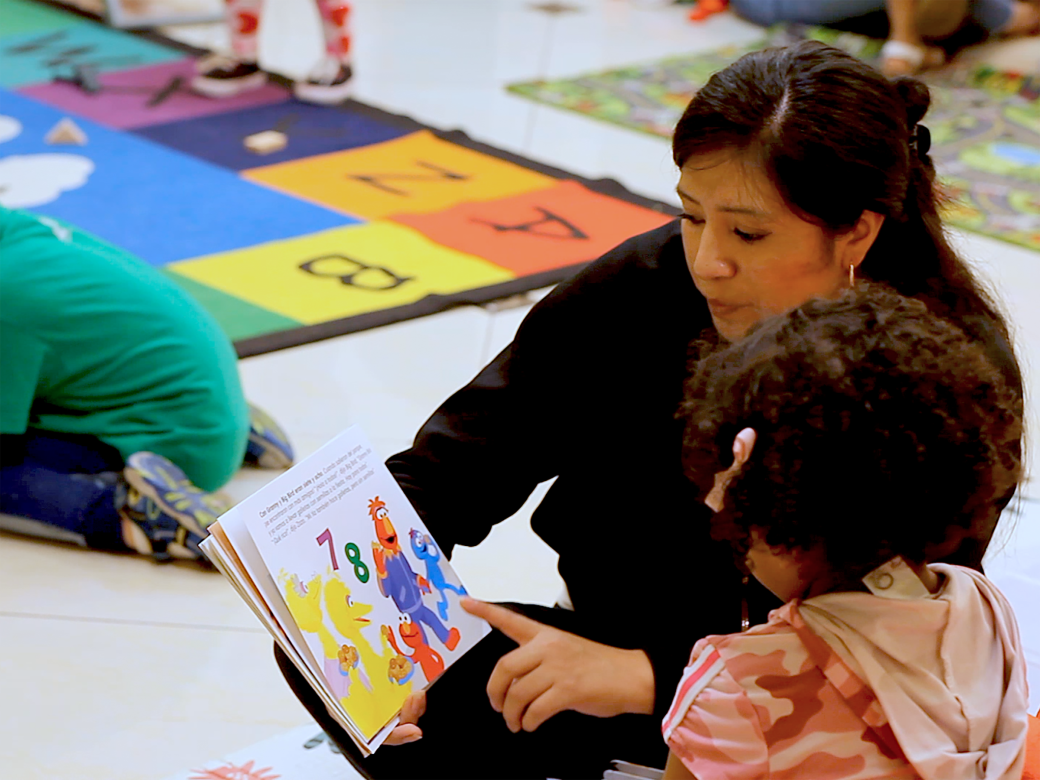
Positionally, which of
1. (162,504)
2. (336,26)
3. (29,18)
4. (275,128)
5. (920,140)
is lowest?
(29,18)

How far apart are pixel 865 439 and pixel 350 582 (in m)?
0.43

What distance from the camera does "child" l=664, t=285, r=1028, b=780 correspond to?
0.75 m

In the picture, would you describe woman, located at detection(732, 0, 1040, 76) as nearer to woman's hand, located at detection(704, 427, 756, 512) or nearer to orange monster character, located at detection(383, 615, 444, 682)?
orange monster character, located at detection(383, 615, 444, 682)

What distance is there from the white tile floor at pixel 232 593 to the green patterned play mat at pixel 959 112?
0.42 feet

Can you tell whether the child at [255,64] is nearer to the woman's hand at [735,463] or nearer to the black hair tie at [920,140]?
the black hair tie at [920,140]

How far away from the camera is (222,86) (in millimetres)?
3908

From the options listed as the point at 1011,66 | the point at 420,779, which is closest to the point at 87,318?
the point at 420,779

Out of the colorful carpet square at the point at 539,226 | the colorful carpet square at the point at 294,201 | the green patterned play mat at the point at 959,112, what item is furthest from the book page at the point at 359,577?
the green patterned play mat at the point at 959,112

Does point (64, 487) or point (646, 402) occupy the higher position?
point (646, 402)

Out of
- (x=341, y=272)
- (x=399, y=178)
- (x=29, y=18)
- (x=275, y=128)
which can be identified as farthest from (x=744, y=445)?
(x=29, y=18)

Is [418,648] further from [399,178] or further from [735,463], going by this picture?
[399,178]

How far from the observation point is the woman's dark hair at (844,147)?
3.32ft

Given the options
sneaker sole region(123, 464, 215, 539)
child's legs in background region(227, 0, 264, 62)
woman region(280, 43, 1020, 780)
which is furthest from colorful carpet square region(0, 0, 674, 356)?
woman region(280, 43, 1020, 780)

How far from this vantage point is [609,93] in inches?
161
